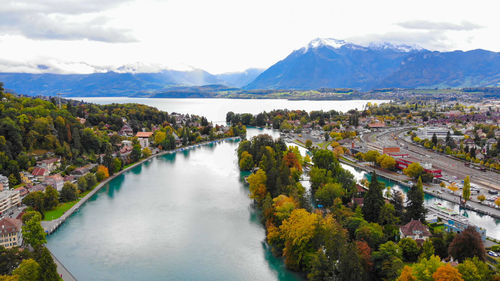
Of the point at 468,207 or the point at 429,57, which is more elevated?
the point at 429,57

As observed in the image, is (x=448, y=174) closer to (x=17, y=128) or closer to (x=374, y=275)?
(x=374, y=275)

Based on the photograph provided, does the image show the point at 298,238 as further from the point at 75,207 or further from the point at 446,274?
the point at 75,207

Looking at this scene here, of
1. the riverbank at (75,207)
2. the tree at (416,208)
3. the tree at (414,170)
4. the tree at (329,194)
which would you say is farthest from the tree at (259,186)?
the tree at (414,170)

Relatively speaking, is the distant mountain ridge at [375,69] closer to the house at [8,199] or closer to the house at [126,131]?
the house at [126,131]

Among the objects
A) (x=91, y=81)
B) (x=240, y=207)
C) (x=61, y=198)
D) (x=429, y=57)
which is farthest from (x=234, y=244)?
(x=91, y=81)

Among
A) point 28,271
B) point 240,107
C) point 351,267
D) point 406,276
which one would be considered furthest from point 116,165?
point 240,107

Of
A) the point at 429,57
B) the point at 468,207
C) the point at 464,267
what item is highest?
the point at 429,57

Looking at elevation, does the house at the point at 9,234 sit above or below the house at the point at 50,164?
below

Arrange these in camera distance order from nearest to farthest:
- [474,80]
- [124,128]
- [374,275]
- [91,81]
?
[374,275] < [124,128] < [474,80] < [91,81]
